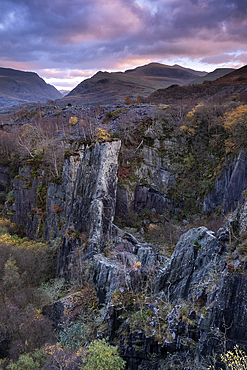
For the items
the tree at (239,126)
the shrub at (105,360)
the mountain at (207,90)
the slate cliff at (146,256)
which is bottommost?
the shrub at (105,360)

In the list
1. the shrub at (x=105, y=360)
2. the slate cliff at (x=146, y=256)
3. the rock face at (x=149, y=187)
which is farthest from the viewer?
the rock face at (x=149, y=187)

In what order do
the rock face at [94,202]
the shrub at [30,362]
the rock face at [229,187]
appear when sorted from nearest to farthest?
the shrub at [30,362] < the rock face at [229,187] < the rock face at [94,202]

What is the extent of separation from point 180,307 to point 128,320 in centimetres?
313

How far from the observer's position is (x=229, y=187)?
25266 mm

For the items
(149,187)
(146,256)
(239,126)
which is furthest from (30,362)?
(239,126)

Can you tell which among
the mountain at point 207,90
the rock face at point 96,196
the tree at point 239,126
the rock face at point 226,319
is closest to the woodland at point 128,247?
the rock face at point 226,319

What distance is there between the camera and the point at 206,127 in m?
34.0

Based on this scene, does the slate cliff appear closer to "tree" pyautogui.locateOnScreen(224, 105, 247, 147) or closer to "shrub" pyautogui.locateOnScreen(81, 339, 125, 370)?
"shrub" pyautogui.locateOnScreen(81, 339, 125, 370)

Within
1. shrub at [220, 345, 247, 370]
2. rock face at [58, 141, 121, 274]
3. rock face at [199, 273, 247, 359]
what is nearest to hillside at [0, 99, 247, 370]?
rock face at [199, 273, 247, 359]

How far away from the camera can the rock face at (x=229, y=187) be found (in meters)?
23.8

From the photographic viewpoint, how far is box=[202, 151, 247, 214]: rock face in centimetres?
2383

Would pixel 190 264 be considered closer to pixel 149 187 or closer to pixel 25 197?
pixel 149 187

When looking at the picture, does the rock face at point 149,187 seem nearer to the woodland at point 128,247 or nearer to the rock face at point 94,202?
the woodland at point 128,247

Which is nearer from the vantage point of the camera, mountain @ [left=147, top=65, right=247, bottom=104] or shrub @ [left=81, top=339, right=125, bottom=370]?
shrub @ [left=81, top=339, right=125, bottom=370]
